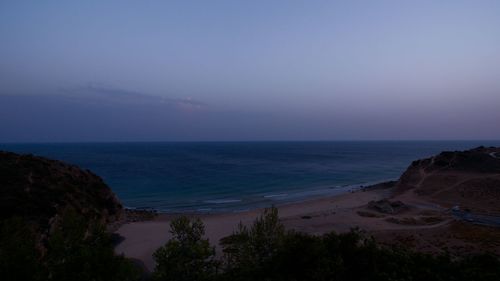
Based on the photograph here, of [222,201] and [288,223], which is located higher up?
[288,223]

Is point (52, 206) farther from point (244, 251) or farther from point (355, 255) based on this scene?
Result: point (355, 255)

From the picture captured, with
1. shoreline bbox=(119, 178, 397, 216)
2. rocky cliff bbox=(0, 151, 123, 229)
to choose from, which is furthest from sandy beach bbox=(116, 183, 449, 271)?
rocky cliff bbox=(0, 151, 123, 229)

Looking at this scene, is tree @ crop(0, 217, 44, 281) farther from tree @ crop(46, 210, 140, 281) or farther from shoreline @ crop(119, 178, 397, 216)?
shoreline @ crop(119, 178, 397, 216)

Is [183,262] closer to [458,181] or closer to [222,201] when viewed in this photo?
[222,201]

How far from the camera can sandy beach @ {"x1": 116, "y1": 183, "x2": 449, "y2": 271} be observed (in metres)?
34.1

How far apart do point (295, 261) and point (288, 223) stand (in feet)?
80.5

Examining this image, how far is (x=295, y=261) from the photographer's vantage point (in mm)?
16438

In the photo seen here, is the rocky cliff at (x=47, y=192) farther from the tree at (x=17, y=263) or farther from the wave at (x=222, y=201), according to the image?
the tree at (x=17, y=263)

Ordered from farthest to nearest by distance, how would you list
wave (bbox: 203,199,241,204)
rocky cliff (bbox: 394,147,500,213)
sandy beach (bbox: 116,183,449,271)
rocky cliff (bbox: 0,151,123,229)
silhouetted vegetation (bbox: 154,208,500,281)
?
wave (bbox: 203,199,241,204)
rocky cliff (bbox: 394,147,500,213)
sandy beach (bbox: 116,183,449,271)
rocky cliff (bbox: 0,151,123,229)
silhouetted vegetation (bbox: 154,208,500,281)

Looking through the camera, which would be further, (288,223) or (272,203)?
(272,203)

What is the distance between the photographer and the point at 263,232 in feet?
58.7

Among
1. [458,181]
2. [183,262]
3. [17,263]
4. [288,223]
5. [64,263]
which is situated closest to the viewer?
[17,263]

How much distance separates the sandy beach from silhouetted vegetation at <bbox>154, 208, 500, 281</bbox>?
13428mm

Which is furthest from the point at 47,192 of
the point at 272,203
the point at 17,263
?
the point at 272,203
